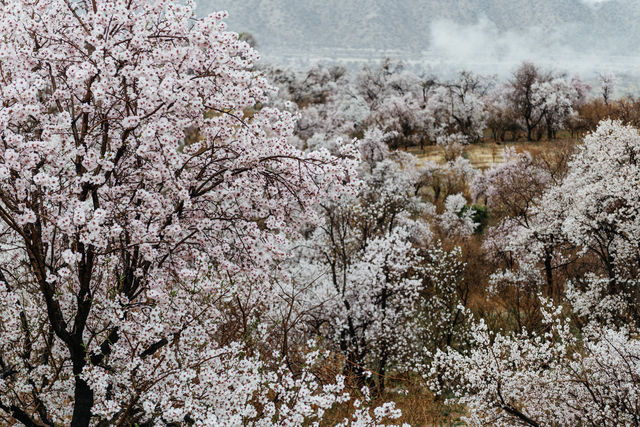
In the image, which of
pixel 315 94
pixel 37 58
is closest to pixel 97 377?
pixel 37 58

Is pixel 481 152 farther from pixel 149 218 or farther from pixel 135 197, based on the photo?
pixel 149 218

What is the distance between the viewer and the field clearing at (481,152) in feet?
176

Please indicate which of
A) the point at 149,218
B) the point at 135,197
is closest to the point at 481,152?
the point at 135,197

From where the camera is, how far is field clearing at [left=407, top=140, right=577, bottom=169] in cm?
5375

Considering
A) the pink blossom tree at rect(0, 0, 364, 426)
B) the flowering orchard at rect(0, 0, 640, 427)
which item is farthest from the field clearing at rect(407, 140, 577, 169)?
the pink blossom tree at rect(0, 0, 364, 426)

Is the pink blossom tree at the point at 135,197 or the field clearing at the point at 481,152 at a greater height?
the field clearing at the point at 481,152

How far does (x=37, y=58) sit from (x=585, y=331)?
1648 centimetres

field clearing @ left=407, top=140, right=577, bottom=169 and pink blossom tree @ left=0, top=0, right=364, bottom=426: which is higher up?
field clearing @ left=407, top=140, right=577, bottom=169

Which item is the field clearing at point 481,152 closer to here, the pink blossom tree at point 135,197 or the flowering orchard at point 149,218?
the flowering orchard at point 149,218

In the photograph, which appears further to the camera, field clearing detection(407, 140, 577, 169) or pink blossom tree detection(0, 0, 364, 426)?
field clearing detection(407, 140, 577, 169)

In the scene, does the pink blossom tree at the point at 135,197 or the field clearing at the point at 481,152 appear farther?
the field clearing at the point at 481,152

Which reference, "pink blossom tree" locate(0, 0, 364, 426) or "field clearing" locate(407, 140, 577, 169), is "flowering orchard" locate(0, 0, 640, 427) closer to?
"pink blossom tree" locate(0, 0, 364, 426)

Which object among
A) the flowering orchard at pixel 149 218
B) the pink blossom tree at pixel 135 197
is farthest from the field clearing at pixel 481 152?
the pink blossom tree at pixel 135 197

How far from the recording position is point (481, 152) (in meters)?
58.3
